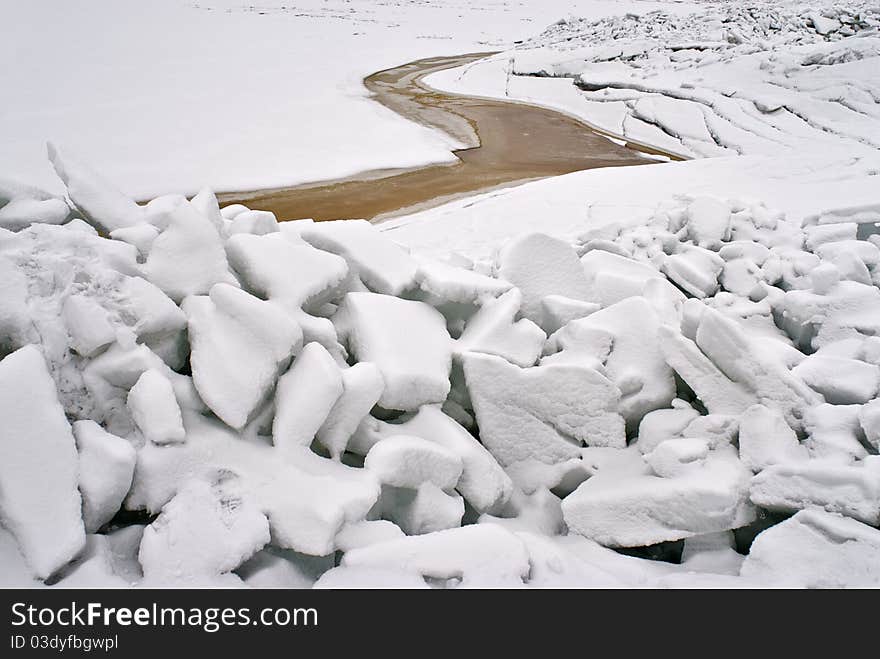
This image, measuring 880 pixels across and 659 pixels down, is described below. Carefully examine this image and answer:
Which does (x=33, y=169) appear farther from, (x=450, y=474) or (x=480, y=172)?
(x=450, y=474)

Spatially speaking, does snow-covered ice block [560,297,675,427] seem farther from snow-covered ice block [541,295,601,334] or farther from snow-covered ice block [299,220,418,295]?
snow-covered ice block [299,220,418,295]

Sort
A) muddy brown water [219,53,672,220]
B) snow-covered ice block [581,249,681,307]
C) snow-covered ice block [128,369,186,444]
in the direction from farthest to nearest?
muddy brown water [219,53,672,220] → snow-covered ice block [581,249,681,307] → snow-covered ice block [128,369,186,444]

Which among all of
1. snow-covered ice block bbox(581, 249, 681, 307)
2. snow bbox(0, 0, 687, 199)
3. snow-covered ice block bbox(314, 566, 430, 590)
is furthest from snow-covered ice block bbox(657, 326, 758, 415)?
snow bbox(0, 0, 687, 199)

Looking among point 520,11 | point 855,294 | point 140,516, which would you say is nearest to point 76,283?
point 140,516

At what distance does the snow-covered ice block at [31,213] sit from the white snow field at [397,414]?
0.01 meters

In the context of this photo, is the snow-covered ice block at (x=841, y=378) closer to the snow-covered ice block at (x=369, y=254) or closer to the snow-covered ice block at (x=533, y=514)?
the snow-covered ice block at (x=533, y=514)

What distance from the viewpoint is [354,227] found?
247 centimetres

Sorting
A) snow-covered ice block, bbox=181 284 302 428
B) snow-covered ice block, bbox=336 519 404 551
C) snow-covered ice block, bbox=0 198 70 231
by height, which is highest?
snow-covered ice block, bbox=0 198 70 231

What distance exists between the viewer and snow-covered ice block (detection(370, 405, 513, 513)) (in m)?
1.86

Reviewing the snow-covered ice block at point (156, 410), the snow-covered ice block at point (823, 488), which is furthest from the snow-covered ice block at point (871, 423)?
the snow-covered ice block at point (156, 410)

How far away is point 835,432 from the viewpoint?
6.25 ft

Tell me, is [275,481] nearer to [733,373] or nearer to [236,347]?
[236,347]

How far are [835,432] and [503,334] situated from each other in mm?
1038

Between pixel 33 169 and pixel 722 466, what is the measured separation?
5555 mm
